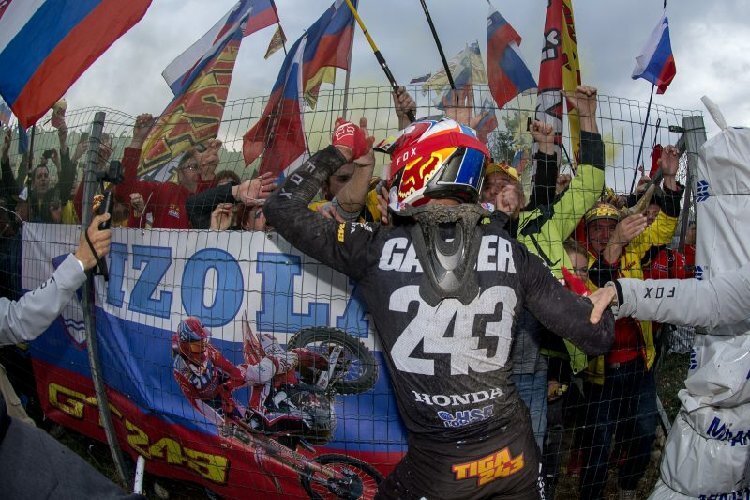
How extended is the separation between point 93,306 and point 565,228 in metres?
3.19

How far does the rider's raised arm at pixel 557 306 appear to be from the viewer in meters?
2.46

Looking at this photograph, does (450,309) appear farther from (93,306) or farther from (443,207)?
(93,306)

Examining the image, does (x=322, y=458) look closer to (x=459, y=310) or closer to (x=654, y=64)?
(x=459, y=310)

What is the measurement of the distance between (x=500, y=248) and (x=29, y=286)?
4.27 metres

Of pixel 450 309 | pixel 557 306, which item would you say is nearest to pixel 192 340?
pixel 450 309

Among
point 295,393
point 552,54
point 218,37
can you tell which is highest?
point 218,37

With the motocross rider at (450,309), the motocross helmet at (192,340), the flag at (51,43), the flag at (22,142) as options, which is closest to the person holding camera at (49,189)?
the flag at (22,142)

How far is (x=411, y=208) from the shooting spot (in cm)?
247

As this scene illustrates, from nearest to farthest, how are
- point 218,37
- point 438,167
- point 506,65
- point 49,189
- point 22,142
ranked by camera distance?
point 438,167 → point 49,189 → point 22,142 → point 218,37 → point 506,65

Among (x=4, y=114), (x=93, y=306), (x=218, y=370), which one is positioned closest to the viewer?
(x=218, y=370)

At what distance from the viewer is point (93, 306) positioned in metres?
4.12

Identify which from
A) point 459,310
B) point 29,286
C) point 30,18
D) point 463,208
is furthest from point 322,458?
point 30,18

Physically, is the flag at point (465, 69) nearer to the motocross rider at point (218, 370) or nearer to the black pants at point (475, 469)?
the motocross rider at point (218, 370)

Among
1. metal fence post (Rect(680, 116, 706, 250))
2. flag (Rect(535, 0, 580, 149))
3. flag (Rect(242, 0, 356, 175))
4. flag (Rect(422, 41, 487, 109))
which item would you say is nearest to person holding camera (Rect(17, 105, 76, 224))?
flag (Rect(242, 0, 356, 175))
